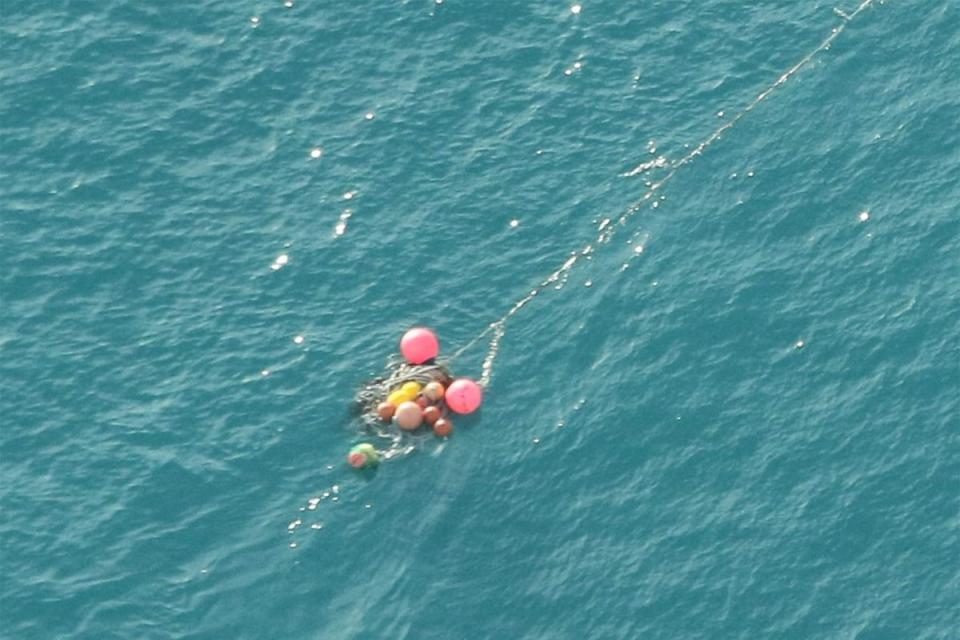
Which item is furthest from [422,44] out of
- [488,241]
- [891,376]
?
[891,376]

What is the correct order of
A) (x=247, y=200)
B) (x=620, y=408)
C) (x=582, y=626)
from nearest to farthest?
(x=582, y=626), (x=620, y=408), (x=247, y=200)

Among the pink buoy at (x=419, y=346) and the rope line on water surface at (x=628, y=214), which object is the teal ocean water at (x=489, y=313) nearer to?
the rope line on water surface at (x=628, y=214)

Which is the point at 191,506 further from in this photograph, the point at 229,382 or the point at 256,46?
the point at 256,46

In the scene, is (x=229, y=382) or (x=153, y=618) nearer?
(x=153, y=618)

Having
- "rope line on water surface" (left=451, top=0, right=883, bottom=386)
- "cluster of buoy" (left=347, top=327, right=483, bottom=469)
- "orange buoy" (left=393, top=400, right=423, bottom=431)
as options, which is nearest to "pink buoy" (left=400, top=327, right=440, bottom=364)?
"cluster of buoy" (left=347, top=327, right=483, bottom=469)

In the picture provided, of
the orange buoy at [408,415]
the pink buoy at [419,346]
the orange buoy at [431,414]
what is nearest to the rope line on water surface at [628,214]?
the pink buoy at [419,346]

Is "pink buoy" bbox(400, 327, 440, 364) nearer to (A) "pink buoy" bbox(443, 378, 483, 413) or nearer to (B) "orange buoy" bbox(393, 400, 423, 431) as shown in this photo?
(A) "pink buoy" bbox(443, 378, 483, 413)
